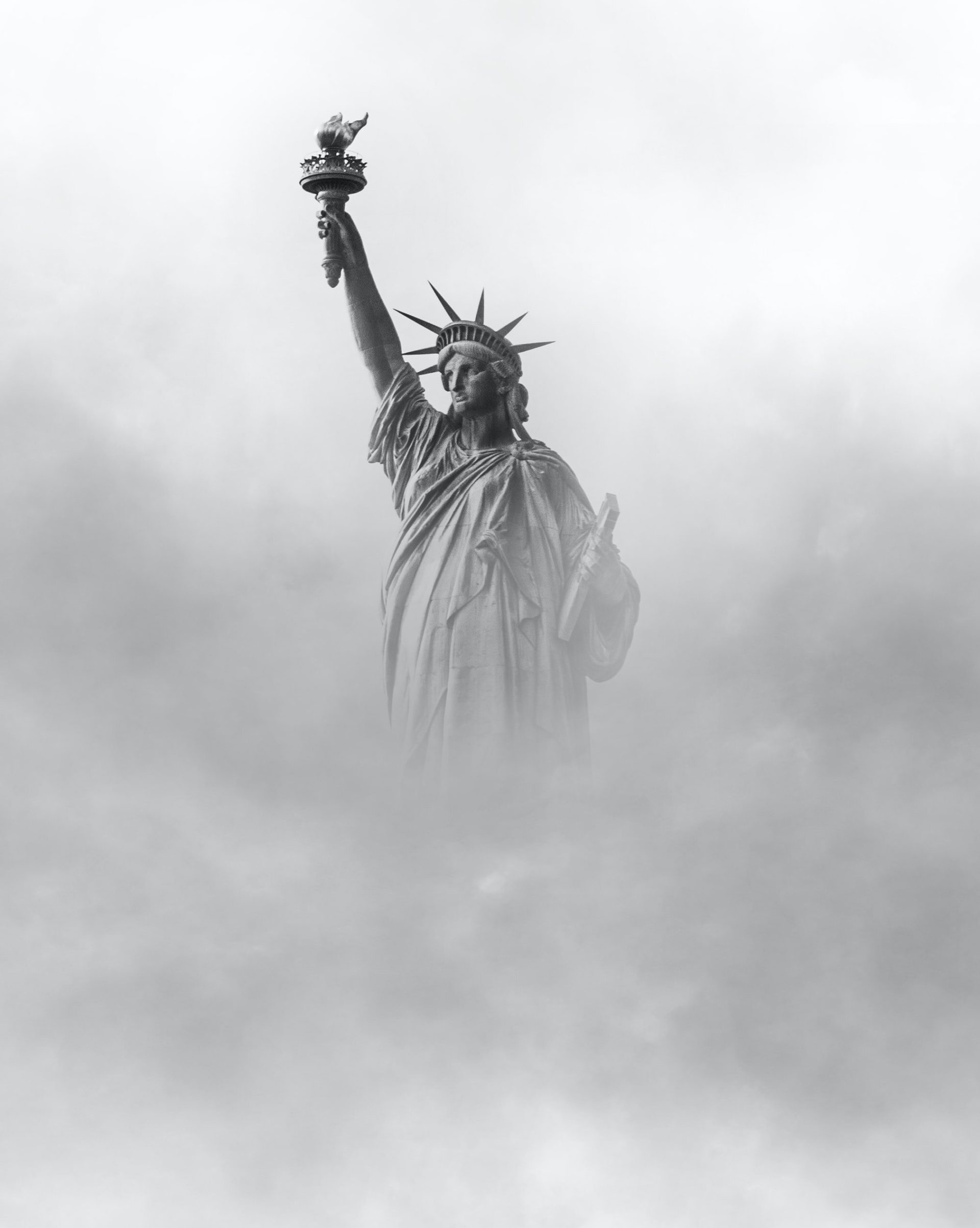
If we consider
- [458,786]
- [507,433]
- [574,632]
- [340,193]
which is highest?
[340,193]

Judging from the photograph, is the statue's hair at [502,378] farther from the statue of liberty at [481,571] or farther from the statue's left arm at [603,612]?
the statue's left arm at [603,612]

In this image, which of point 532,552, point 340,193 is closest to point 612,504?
point 532,552

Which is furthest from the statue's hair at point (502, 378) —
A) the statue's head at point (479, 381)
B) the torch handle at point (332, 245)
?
the torch handle at point (332, 245)

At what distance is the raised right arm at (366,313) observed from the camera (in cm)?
2252

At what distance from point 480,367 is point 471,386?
7.6 inches

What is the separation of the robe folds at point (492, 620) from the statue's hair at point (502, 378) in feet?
0.88

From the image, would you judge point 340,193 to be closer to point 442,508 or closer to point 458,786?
point 442,508

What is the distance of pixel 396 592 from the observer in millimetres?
22047

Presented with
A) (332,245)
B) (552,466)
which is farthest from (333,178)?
(552,466)

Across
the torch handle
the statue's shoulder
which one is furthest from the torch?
the statue's shoulder

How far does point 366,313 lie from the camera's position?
22656 mm

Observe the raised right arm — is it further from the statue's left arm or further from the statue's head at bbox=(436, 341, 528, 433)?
the statue's left arm

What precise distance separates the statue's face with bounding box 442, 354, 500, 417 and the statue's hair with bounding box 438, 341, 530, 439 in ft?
0.11

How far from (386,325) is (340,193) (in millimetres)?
1298
